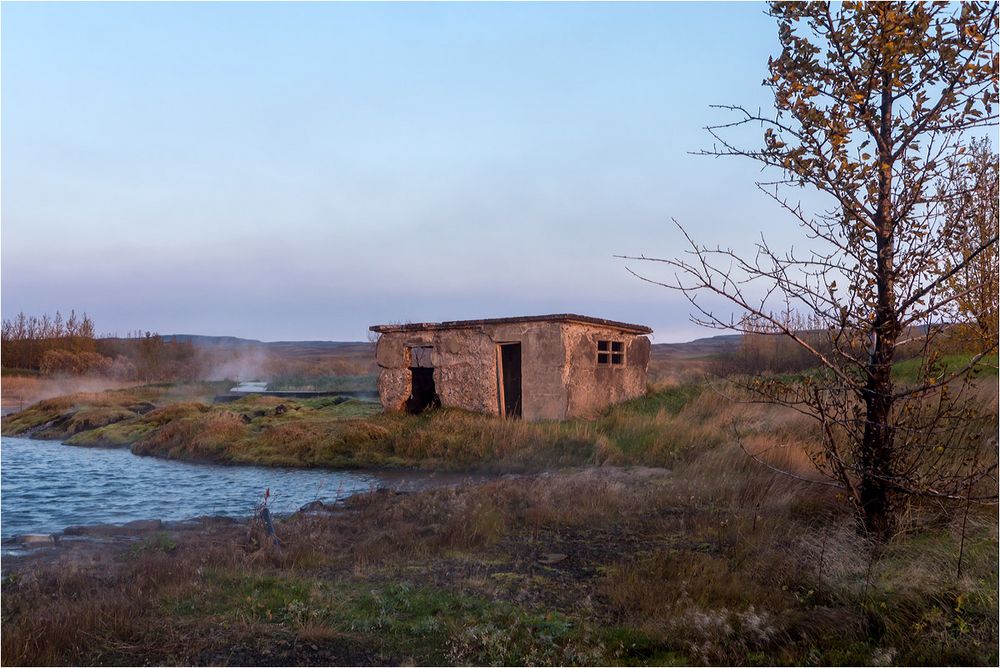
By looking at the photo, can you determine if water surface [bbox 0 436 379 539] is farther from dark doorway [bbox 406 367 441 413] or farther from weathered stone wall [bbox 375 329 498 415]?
dark doorway [bbox 406 367 441 413]

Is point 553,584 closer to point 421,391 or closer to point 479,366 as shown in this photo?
point 479,366

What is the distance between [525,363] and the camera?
16375 mm

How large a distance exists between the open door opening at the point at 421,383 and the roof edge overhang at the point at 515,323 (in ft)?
2.18

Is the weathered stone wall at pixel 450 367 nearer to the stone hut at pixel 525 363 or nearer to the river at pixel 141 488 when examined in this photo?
the stone hut at pixel 525 363

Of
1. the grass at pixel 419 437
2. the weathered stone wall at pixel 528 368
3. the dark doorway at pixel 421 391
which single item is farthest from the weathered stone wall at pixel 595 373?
the dark doorway at pixel 421 391

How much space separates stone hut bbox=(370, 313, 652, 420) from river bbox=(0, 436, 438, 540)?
10.9 ft

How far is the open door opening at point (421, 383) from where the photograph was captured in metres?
17.9

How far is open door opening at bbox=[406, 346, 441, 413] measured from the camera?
58.6 ft

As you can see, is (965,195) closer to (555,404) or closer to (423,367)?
(555,404)

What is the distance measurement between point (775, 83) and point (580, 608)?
14.3 ft

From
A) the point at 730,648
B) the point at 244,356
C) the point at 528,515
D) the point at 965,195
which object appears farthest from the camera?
the point at 244,356

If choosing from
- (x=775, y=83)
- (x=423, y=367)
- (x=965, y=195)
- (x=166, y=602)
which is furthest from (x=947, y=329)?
(x=423, y=367)

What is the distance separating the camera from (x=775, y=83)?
5.86 meters

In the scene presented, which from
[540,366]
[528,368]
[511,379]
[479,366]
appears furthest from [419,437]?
[511,379]
